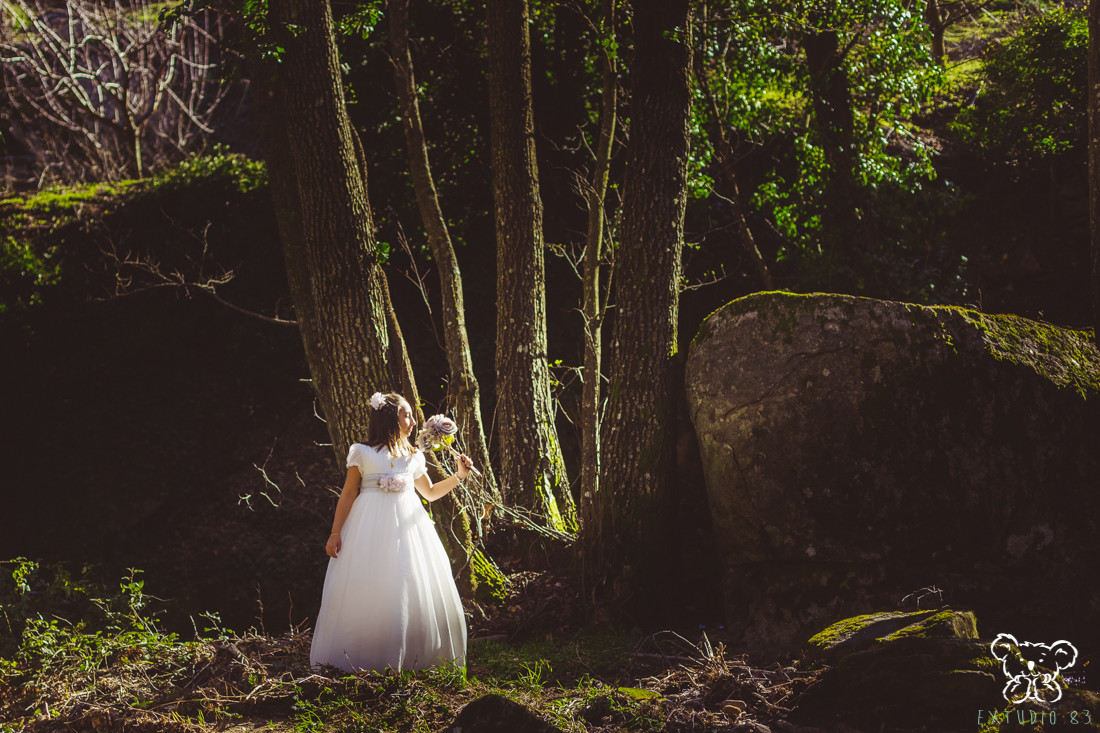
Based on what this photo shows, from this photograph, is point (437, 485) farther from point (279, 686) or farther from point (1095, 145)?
point (1095, 145)

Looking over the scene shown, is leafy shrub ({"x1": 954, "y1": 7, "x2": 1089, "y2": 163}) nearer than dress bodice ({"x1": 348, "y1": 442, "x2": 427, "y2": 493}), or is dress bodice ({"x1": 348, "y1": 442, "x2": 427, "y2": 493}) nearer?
dress bodice ({"x1": 348, "y1": 442, "x2": 427, "y2": 493})

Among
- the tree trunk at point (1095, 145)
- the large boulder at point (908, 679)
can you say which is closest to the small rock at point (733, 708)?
the large boulder at point (908, 679)

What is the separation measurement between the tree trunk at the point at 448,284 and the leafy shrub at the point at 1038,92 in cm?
722

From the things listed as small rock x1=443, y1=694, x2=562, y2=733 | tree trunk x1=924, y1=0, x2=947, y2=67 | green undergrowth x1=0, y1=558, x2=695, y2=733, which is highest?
tree trunk x1=924, y1=0, x2=947, y2=67

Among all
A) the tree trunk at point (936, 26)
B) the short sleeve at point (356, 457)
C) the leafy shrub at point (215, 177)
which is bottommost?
the short sleeve at point (356, 457)

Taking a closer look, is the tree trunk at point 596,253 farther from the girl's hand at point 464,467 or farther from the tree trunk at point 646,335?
the girl's hand at point 464,467

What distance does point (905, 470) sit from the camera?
4.98 metres

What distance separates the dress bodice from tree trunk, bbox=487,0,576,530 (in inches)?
95.8

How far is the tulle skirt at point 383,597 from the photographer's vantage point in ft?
15.2

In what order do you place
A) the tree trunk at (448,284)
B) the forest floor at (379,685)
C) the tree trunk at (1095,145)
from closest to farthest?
the forest floor at (379,685) < the tree trunk at (1095,145) < the tree trunk at (448,284)

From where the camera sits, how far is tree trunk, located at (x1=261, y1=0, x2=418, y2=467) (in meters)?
5.80

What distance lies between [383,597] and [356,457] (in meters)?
0.85

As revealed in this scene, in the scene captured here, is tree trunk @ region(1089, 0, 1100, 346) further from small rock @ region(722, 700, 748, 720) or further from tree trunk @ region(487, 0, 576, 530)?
tree trunk @ region(487, 0, 576, 530)
